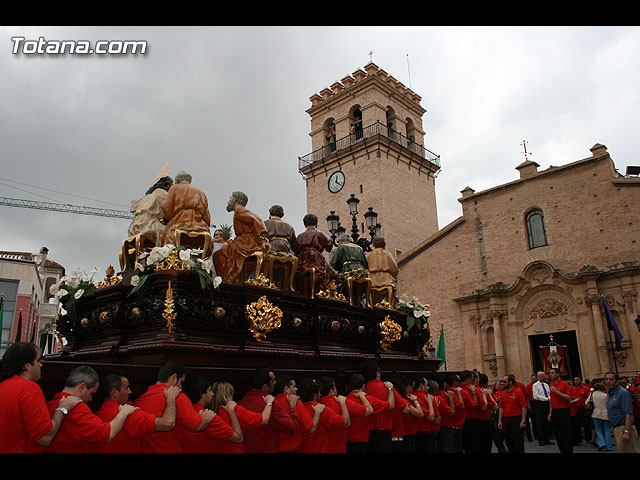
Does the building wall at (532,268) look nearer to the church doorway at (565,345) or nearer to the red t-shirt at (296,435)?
the church doorway at (565,345)

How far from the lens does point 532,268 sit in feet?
83.4

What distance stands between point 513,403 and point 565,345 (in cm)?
1689

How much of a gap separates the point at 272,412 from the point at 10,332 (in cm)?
3024

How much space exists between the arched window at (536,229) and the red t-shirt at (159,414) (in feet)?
83.7

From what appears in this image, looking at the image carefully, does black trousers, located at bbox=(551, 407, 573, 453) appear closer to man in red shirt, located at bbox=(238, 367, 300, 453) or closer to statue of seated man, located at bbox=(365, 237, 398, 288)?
statue of seated man, located at bbox=(365, 237, 398, 288)

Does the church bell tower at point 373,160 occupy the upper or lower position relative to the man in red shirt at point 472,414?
upper

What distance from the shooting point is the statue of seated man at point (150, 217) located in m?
6.63

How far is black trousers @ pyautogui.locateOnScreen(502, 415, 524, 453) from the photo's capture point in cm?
929

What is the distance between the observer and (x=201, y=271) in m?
5.43

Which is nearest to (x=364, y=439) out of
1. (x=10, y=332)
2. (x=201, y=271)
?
(x=201, y=271)

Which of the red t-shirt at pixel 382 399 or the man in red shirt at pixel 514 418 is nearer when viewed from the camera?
the red t-shirt at pixel 382 399

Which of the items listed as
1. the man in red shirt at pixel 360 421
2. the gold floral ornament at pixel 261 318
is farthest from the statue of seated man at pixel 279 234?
the man in red shirt at pixel 360 421

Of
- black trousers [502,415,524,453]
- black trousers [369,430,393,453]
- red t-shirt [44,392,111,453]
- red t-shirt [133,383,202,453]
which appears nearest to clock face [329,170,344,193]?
black trousers [502,415,524,453]

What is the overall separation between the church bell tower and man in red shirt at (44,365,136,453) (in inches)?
1136
